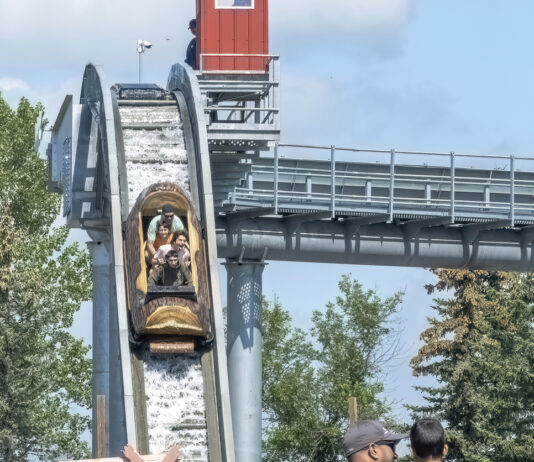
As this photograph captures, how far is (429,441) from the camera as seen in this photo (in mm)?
10156

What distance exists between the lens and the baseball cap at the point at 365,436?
32.7 ft

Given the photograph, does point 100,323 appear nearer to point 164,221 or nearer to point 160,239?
point 160,239

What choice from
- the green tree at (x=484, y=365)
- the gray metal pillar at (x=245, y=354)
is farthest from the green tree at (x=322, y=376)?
the gray metal pillar at (x=245, y=354)

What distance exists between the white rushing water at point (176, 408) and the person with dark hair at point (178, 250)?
5.86 feet

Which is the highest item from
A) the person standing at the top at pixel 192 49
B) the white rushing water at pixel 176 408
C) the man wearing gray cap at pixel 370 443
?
the person standing at the top at pixel 192 49

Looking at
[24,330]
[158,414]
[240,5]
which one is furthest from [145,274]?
[24,330]

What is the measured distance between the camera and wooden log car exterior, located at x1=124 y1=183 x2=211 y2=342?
27.1m

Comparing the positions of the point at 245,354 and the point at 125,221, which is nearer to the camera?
the point at 125,221

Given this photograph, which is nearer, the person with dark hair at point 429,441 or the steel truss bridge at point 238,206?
the person with dark hair at point 429,441

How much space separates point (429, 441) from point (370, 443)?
1.42 ft

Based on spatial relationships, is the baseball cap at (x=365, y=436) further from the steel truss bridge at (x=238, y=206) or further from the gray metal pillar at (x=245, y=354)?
the gray metal pillar at (x=245, y=354)

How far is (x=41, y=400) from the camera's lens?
58.0 metres

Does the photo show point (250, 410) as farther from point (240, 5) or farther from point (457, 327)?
point (457, 327)

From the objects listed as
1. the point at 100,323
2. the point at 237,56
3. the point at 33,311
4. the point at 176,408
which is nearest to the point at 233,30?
the point at 237,56
